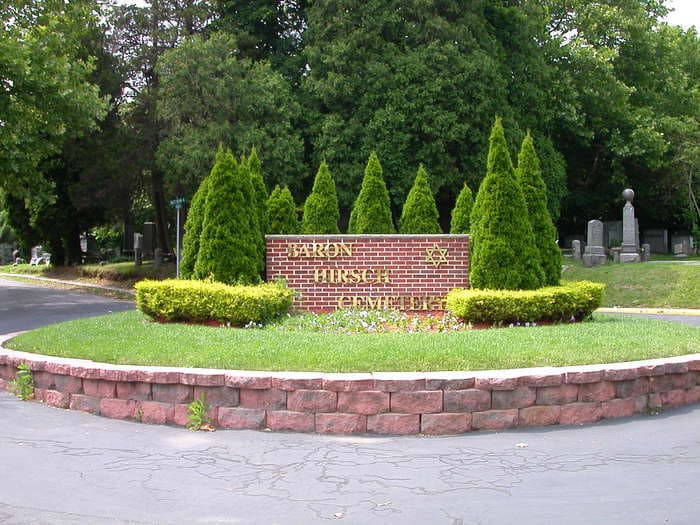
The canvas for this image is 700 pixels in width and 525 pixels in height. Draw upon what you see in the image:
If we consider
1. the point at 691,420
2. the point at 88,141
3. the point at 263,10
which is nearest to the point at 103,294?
the point at 88,141

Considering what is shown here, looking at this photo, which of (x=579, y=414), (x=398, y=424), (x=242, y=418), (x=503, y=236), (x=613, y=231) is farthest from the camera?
(x=613, y=231)

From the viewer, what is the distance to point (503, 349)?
785 centimetres

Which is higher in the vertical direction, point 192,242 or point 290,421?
→ point 192,242

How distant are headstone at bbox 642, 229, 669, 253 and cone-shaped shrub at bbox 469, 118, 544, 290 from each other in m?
34.0

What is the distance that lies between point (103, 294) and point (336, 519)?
85.5ft

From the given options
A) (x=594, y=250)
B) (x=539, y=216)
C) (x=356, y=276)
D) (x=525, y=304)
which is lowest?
(x=525, y=304)

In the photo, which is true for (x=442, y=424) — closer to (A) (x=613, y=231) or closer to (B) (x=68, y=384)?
(B) (x=68, y=384)

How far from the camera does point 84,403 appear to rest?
752 centimetres

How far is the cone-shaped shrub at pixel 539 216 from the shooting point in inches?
472

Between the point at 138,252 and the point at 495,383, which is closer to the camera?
the point at 495,383

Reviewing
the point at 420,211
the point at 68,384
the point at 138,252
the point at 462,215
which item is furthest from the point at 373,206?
the point at 138,252

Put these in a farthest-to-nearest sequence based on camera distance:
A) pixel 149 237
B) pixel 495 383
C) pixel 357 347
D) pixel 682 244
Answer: pixel 149 237 → pixel 682 244 → pixel 357 347 → pixel 495 383

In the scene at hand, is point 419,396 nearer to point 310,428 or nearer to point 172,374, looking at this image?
point 310,428

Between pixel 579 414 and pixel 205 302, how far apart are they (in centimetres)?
552
